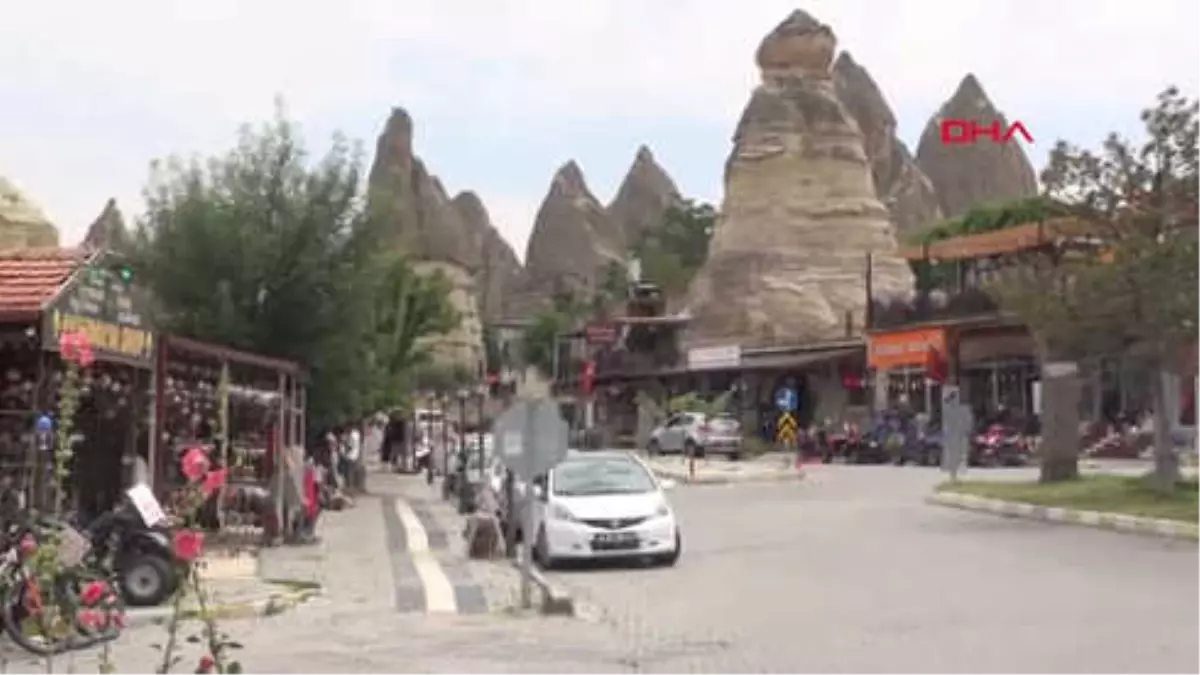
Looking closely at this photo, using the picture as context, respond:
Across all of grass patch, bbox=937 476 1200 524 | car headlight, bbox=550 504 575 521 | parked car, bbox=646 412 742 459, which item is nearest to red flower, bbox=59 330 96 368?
car headlight, bbox=550 504 575 521

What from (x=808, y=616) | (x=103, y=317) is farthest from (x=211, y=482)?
(x=103, y=317)

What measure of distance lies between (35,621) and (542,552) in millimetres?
14183

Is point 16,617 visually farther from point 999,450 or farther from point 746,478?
point 999,450

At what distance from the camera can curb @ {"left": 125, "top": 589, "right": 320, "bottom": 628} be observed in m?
15.0

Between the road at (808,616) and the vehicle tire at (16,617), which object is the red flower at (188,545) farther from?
the vehicle tire at (16,617)

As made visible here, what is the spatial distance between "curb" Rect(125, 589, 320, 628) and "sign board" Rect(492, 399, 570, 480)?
7.92 ft

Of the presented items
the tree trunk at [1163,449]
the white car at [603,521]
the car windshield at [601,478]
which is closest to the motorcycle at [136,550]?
the white car at [603,521]

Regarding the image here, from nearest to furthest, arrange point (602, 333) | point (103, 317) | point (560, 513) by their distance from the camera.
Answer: point (103, 317)
point (560, 513)
point (602, 333)

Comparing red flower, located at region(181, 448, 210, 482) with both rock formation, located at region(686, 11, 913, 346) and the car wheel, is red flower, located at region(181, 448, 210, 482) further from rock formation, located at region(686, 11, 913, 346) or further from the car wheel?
rock formation, located at region(686, 11, 913, 346)

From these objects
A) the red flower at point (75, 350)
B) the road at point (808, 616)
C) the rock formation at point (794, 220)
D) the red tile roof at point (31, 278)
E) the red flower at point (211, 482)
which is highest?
the rock formation at point (794, 220)

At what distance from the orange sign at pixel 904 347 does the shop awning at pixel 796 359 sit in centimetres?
229

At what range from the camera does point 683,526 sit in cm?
2812

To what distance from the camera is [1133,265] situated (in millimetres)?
26438

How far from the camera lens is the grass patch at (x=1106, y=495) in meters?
25.3
